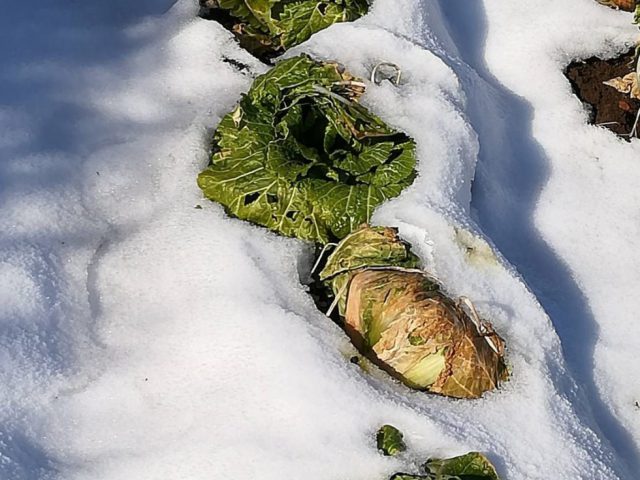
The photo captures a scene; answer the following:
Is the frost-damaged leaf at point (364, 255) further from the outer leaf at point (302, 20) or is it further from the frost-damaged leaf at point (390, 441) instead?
the outer leaf at point (302, 20)

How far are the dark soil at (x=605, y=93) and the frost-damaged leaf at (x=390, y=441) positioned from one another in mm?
2402

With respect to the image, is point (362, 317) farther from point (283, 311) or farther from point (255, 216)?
point (255, 216)

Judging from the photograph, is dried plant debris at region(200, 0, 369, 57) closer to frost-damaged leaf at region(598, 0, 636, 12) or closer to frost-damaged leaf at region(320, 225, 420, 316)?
frost-damaged leaf at region(320, 225, 420, 316)

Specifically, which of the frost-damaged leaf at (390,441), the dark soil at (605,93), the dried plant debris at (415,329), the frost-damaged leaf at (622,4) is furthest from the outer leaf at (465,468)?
the frost-damaged leaf at (622,4)

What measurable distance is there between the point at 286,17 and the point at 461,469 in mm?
2428

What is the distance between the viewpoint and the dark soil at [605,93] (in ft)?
14.5

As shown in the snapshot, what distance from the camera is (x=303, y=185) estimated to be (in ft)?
10.9

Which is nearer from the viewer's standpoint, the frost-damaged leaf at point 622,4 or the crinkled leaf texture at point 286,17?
the crinkled leaf texture at point 286,17

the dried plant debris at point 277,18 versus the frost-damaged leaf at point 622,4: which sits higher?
the frost-damaged leaf at point 622,4

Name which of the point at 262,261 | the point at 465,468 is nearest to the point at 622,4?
the point at 262,261

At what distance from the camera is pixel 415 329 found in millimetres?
2852

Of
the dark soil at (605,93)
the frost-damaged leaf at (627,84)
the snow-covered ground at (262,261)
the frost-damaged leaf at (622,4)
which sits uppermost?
the frost-damaged leaf at (622,4)

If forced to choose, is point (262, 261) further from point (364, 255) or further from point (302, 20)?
point (302, 20)

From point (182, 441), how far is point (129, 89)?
1.84 m
